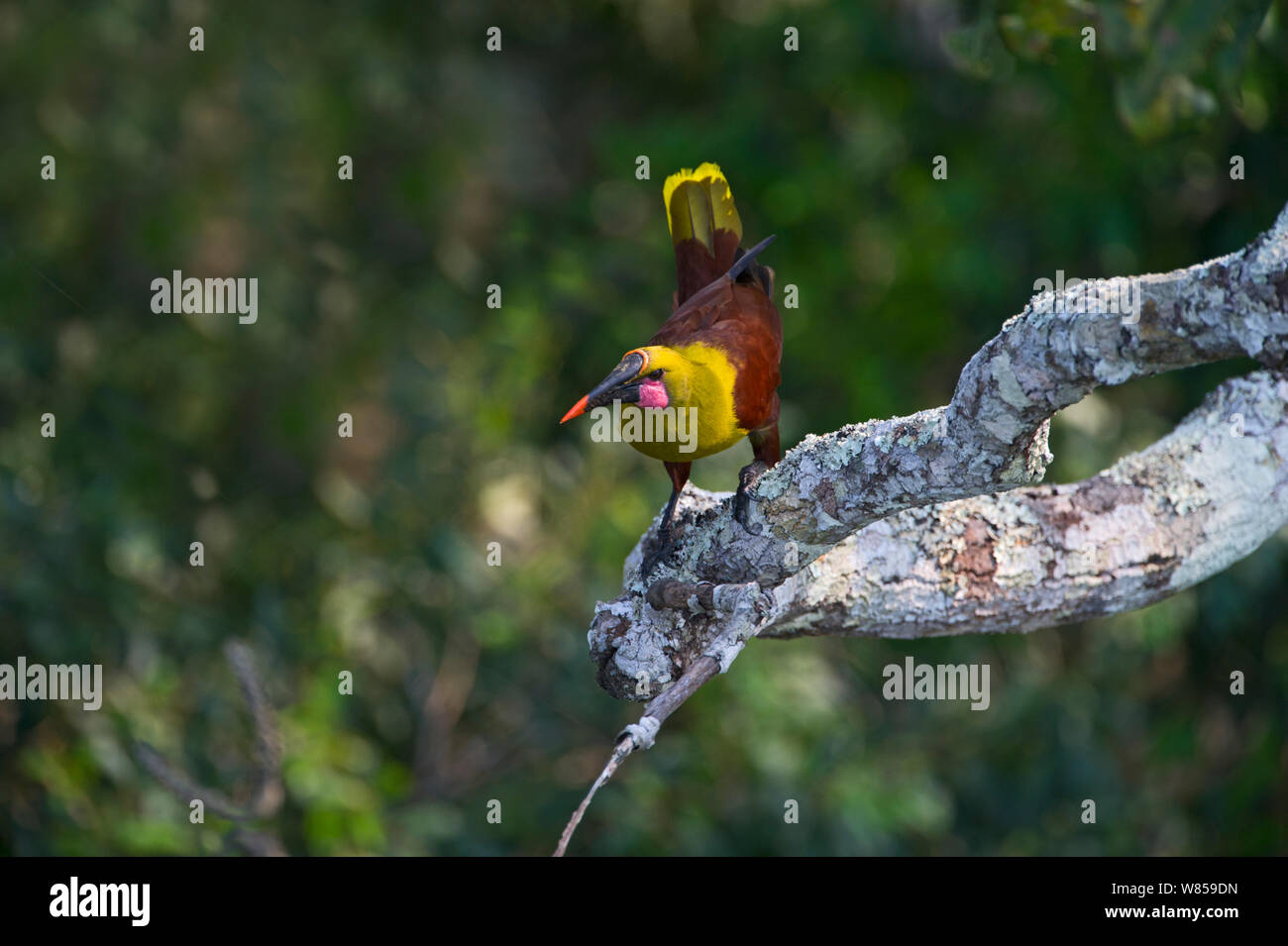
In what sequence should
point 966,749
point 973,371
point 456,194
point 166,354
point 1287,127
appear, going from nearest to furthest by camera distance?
point 973,371
point 1287,127
point 966,749
point 166,354
point 456,194

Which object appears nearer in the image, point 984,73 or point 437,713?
point 984,73

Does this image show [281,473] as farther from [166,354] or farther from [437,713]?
[437,713]

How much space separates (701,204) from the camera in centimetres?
234

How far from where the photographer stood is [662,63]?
236 inches

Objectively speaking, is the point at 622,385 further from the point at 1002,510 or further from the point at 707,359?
the point at 1002,510

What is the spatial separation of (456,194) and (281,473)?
1506mm

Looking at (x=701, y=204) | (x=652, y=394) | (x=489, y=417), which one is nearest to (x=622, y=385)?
(x=652, y=394)

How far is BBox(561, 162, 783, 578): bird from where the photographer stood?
1.97 m

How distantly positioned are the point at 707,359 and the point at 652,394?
0.14m

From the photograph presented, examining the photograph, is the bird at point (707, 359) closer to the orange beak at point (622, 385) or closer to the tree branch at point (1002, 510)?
the orange beak at point (622, 385)

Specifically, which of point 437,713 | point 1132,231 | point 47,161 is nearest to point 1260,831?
point 1132,231

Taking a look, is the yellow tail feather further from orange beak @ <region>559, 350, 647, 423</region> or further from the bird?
orange beak @ <region>559, 350, 647, 423</region>

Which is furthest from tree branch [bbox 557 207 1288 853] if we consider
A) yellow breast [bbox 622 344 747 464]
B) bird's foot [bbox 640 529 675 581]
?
yellow breast [bbox 622 344 747 464]

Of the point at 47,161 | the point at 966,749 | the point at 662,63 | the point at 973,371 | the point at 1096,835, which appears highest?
the point at 662,63
